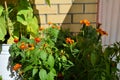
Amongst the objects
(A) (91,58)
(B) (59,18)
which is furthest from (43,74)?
(B) (59,18)

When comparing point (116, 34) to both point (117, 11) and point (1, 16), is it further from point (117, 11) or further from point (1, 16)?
point (1, 16)

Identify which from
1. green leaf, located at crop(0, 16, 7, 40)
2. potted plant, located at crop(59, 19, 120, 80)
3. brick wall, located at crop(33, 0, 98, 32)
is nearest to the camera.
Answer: potted plant, located at crop(59, 19, 120, 80)

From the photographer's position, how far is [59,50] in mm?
1898

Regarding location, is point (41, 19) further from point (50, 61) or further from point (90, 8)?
point (50, 61)

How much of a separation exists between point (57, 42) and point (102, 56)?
14.9 inches

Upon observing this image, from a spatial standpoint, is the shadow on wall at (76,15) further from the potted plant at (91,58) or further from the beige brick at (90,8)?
the potted plant at (91,58)

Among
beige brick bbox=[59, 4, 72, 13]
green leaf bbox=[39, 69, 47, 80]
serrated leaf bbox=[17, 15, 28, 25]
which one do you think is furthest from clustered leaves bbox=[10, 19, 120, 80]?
beige brick bbox=[59, 4, 72, 13]

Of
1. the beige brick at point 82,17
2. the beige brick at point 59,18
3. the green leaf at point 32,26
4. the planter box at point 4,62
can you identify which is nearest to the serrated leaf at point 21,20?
the green leaf at point 32,26

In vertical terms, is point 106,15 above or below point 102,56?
above

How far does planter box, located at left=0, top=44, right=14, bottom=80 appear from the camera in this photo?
192 cm

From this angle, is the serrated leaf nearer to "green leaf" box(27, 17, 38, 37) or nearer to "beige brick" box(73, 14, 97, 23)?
"green leaf" box(27, 17, 38, 37)

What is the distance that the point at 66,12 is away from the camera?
215 cm

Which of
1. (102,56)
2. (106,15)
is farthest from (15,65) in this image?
(106,15)

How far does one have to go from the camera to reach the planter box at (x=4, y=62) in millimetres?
1924
